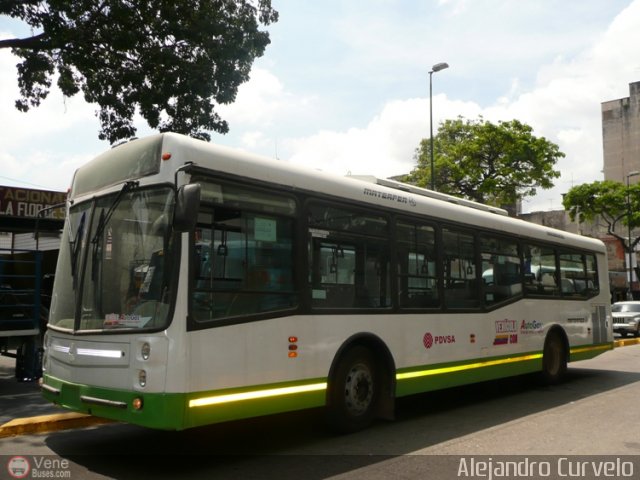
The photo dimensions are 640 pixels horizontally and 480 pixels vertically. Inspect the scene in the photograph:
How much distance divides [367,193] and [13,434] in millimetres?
4878

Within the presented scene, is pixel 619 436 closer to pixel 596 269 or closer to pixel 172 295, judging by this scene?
pixel 172 295

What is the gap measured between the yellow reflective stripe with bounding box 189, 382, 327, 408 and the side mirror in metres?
1.48

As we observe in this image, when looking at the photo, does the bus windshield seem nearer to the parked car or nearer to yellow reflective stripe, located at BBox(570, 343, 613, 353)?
yellow reflective stripe, located at BBox(570, 343, 613, 353)

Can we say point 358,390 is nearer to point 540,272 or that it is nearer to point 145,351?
point 145,351

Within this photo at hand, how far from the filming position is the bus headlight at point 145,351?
5.19 metres

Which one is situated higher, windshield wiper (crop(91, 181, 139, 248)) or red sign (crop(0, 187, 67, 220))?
red sign (crop(0, 187, 67, 220))

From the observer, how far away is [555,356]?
11188 mm

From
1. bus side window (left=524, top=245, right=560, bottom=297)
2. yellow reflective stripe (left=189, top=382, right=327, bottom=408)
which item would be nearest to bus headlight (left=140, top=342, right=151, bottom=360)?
yellow reflective stripe (left=189, top=382, right=327, bottom=408)

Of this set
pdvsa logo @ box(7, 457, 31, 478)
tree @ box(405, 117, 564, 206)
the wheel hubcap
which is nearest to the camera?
pdvsa logo @ box(7, 457, 31, 478)

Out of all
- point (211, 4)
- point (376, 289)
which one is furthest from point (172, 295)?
point (211, 4)

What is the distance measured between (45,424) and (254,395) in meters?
3.00

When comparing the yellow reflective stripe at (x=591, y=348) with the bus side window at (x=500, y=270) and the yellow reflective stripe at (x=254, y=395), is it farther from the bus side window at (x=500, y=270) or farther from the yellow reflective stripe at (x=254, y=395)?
the yellow reflective stripe at (x=254, y=395)

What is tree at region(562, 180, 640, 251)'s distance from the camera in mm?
43688

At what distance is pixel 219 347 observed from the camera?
5.51m
